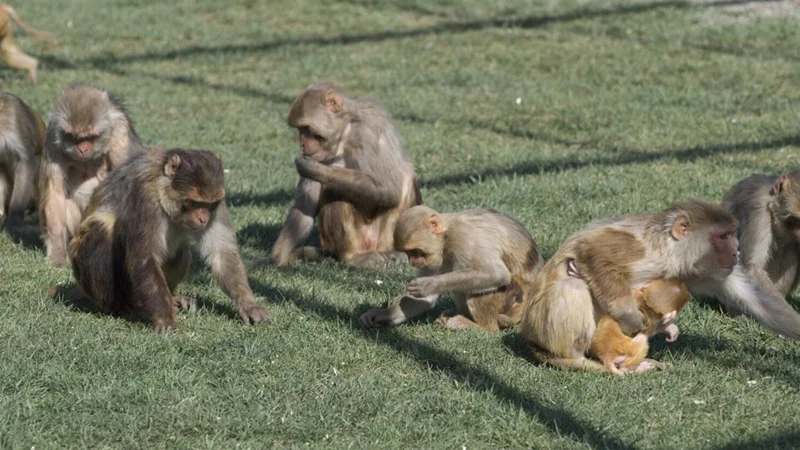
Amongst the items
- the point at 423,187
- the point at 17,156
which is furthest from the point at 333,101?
the point at 17,156

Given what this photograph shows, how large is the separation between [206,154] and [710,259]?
108 inches

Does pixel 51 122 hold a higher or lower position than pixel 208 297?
higher

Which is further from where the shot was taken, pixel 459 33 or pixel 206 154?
pixel 459 33

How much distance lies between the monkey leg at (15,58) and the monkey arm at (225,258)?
8629 mm

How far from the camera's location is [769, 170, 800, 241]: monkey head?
287 inches

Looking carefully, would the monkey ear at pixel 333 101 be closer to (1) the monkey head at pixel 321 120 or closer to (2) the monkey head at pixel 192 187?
(1) the monkey head at pixel 321 120

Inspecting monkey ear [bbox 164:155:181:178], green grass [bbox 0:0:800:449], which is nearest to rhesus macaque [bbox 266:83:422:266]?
green grass [bbox 0:0:800:449]

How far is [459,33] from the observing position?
17.3 m

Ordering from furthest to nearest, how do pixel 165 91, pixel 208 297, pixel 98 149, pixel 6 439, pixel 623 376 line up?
1. pixel 165 91
2. pixel 98 149
3. pixel 208 297
4. pixel 623 376
5. pixel 6 439

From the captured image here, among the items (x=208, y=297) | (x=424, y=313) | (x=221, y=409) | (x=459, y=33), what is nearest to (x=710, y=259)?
(x=424, y=313)

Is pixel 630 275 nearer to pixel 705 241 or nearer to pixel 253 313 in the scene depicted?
pixel 705 241

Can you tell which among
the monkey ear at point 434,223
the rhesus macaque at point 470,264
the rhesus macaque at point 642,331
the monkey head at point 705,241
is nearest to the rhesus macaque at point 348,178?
the rhesus macaque at point 470,264

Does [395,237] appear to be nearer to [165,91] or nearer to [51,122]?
[51,122]

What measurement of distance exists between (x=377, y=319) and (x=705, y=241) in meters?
1.92
